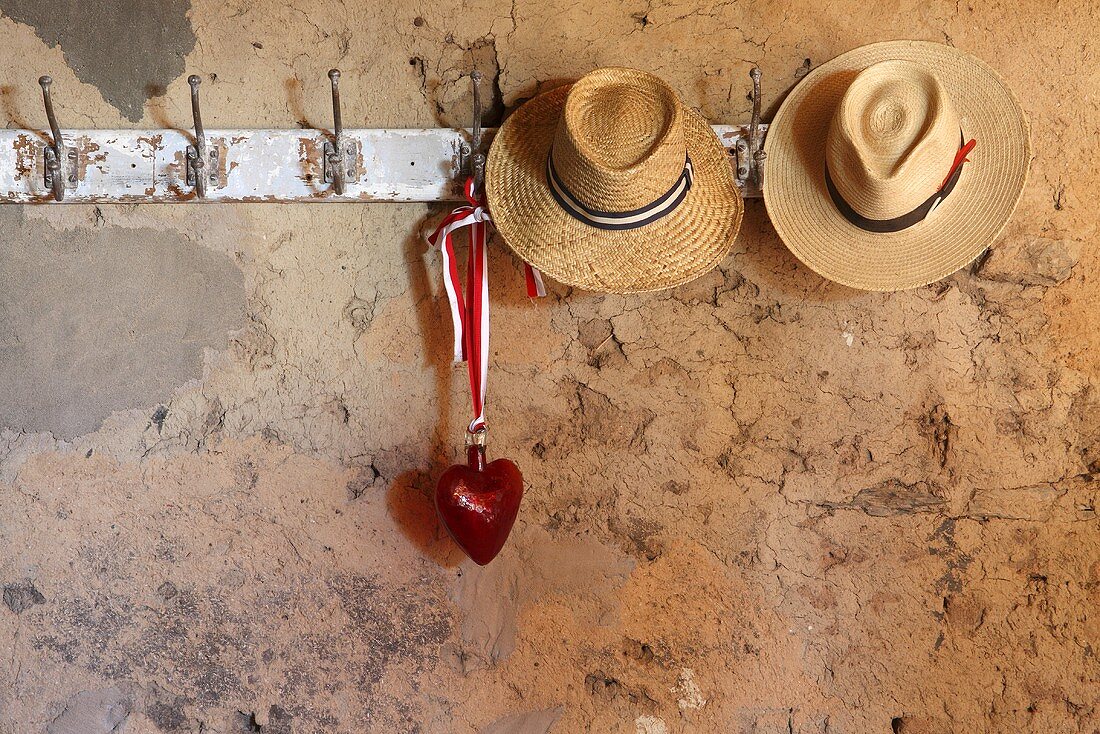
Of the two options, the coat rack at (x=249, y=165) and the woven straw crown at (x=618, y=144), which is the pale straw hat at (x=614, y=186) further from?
the coat rack at (x=249, y=165)

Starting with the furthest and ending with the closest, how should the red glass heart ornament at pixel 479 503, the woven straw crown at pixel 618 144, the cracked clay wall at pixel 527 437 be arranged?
the cracked clay wall at pixel 527 437, the red glass heart ornament at pixel 479 503, the woven straw crown at pixel 618 144

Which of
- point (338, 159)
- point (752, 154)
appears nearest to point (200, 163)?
point (338, 159)

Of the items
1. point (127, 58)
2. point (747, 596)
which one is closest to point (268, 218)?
point (127, 58)

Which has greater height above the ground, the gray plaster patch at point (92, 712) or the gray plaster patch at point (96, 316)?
the gray plaster patch at point (96, 316)

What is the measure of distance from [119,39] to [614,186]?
1.08 meters

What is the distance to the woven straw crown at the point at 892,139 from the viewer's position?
1463 mm

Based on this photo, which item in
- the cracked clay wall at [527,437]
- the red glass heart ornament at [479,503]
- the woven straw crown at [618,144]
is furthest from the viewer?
the cracked clay wall at [527,437]

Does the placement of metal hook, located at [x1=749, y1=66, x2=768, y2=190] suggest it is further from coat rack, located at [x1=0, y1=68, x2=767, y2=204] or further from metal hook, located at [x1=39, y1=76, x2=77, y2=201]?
metal hook, located at [x1=39, y1=76, x2=77, y2=201]

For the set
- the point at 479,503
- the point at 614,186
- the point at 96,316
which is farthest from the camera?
the point at 96,316

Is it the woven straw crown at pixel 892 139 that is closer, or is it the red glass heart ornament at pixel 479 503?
the woven straw crown at pixel 892 139

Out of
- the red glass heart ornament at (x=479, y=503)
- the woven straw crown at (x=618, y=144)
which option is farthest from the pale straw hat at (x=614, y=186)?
the red glass heart ornament at (x=479, y=503)

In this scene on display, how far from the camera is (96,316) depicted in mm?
1779

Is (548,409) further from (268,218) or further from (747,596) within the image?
(268,218)

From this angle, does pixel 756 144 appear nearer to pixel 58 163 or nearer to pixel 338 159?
pixel 338 159
